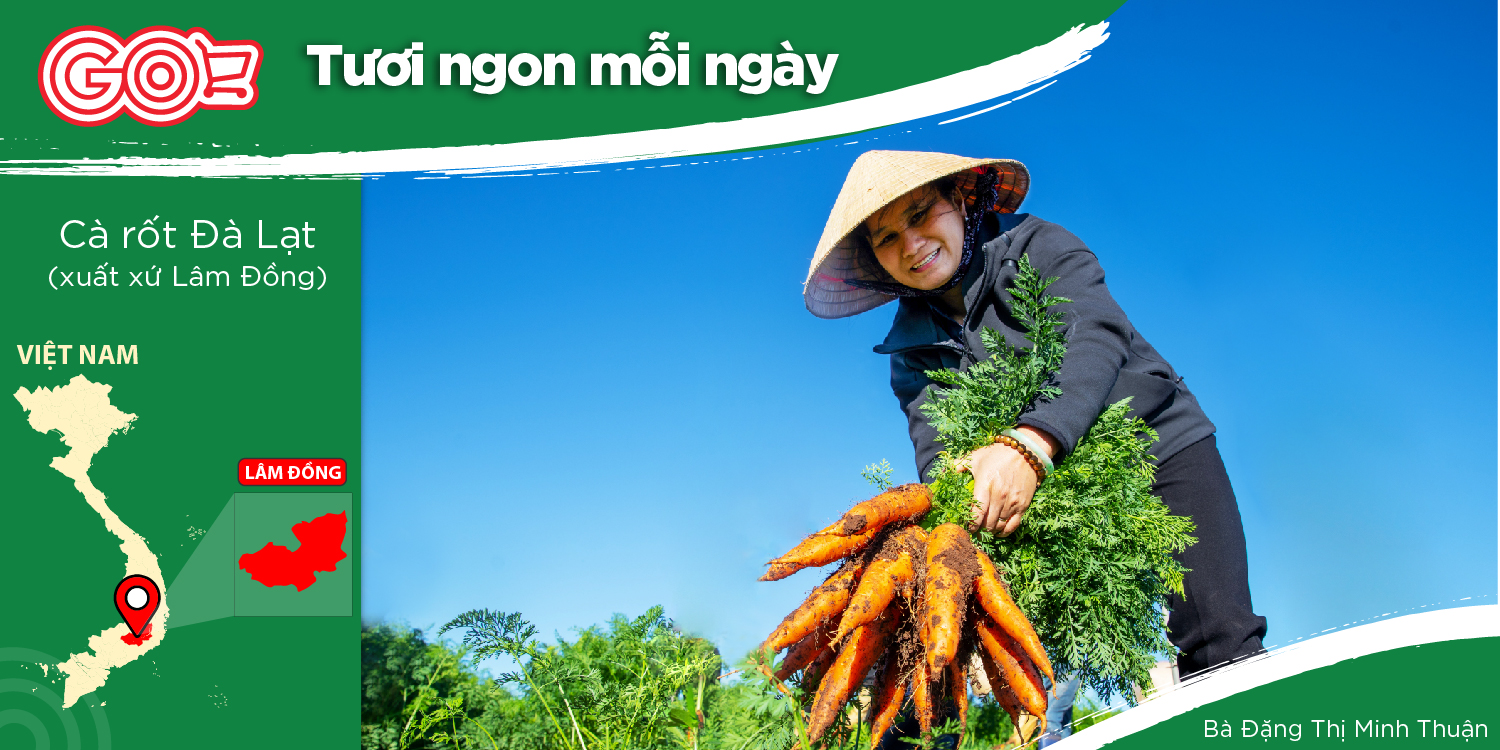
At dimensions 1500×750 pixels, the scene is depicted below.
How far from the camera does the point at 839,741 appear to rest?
2391 millimetres

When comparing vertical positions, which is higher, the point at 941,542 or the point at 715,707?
the point at 941,542

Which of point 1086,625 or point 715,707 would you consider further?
point 715,707

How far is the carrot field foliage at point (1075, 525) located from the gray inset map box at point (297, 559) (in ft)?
6.25

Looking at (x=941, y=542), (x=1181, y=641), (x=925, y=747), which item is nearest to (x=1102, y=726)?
(x=1181, y=641)

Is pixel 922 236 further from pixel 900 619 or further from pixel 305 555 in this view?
pixel 305 555

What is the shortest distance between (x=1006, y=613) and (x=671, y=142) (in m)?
1.97

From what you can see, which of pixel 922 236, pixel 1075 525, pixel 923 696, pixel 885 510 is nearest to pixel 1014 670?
pixel 923 696

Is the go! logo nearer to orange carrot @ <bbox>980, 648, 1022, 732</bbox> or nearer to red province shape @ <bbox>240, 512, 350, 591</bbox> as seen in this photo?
red province shape @ <bbox>240, 512, 350, 591</bbox>

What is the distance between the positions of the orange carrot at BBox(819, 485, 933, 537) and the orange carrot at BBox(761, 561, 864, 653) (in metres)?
0.12

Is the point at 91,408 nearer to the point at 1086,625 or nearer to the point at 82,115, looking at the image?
the point at 82,115

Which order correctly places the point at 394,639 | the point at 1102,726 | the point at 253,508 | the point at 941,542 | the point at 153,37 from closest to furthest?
the point at 941,542 → the point at 1102,726 → the point at 253,508 → the point at 153,37 → the point at 394,639

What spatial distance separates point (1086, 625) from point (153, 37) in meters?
3.53

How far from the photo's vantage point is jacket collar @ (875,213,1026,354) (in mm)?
2670

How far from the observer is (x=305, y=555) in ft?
9.77
